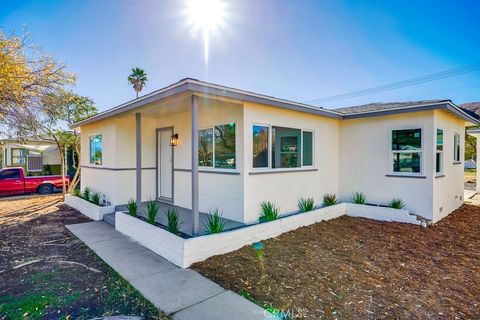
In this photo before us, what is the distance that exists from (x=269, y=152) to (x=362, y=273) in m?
3.22

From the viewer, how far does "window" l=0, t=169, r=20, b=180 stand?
37.1ft

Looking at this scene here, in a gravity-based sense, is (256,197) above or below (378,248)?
above

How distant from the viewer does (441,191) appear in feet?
23.6

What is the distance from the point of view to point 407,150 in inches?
278

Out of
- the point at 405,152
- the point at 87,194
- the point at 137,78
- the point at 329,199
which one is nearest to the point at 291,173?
the point at 329,199

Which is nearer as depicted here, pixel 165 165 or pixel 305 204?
pixel 305 204

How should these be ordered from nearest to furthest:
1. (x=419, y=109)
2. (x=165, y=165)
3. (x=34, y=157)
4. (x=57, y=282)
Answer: (x=57, y=282) < (x=419, y=109) < (x=165, y=165) < (x=34, y=157)

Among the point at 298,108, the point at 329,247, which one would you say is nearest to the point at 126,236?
the point at 329,247

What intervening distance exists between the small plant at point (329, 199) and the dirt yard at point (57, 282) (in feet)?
19.4

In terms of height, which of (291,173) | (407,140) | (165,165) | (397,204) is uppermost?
(407,140)

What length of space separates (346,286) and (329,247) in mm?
1572

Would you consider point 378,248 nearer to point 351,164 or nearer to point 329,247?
point 329,247

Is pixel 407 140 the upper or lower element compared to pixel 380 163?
upper

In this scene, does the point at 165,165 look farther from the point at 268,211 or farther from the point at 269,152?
the point at 268,211
